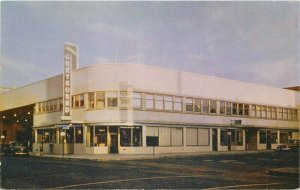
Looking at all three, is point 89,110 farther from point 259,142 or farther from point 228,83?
point 259,142

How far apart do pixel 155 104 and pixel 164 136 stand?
11.7 feet

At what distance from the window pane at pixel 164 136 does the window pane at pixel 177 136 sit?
604 millimetres

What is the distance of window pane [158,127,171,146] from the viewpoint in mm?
41219

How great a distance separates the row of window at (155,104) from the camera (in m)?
39.2

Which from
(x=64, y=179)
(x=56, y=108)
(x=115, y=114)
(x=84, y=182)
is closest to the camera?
(x=84, y=182)

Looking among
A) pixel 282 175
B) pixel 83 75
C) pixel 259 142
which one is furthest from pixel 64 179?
pixel 259 142

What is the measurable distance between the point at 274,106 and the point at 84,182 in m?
45.6

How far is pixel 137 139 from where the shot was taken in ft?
129

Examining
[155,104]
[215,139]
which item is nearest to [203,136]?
[215,139]

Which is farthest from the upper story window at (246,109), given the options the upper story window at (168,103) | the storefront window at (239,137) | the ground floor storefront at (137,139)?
the upper story window at (168,103)

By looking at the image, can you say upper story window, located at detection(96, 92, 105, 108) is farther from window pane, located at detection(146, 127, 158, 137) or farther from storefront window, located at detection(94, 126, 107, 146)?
window pane, located at detection(146, 127, 158, 137)

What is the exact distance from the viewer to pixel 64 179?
1627 centimetres

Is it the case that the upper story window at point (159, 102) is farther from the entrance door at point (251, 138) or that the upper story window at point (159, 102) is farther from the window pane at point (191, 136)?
the entrance door at point (251, 138)

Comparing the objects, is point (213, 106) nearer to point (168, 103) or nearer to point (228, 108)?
point (228, 108)
